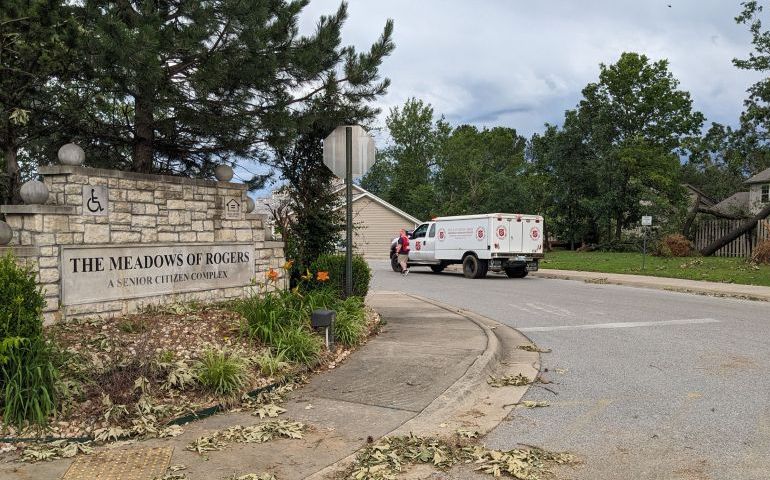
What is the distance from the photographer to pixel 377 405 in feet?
18.2

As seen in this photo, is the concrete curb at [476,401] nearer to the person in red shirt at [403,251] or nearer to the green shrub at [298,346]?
the green shrub at [298,346]

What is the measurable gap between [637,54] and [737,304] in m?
35.2

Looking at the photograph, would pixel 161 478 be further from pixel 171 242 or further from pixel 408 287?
pixel 408 287

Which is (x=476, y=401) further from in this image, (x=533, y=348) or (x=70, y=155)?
(x=70, y=155)

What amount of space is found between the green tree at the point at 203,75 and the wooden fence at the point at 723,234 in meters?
25.4

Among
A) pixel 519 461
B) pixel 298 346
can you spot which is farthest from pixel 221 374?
pixel 519 461

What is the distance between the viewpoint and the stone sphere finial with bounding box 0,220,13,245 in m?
6.76

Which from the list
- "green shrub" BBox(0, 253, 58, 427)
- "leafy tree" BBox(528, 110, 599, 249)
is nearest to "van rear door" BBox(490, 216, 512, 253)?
"green shrub" BBox(0, 253, 58, 427)

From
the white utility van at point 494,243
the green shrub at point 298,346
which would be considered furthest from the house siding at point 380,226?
the green shrub at point 298,346

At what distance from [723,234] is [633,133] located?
15522 mm

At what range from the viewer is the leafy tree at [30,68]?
726 cm

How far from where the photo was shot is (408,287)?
18266mm

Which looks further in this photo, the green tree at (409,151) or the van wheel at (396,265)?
the green tree at (409,151)

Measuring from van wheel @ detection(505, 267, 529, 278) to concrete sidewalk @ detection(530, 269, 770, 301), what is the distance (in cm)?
75
